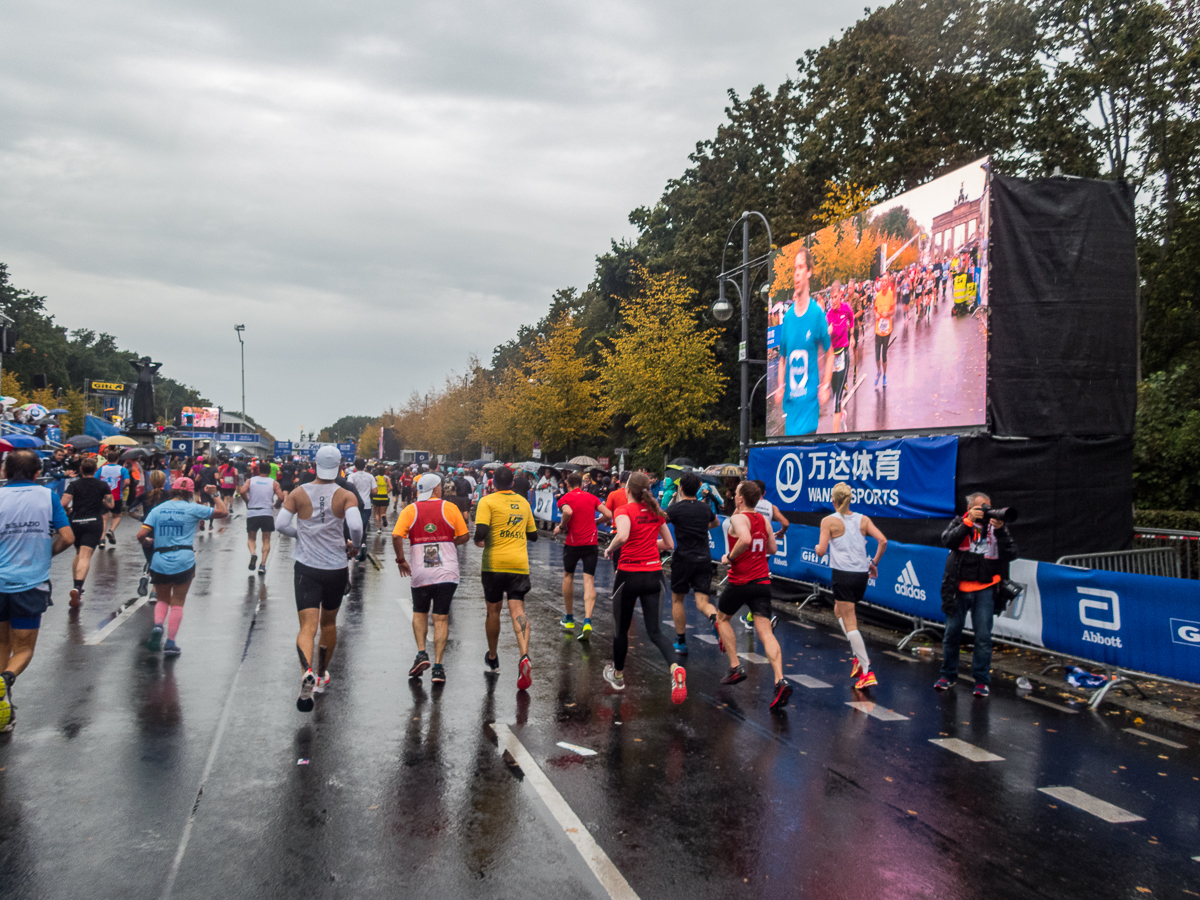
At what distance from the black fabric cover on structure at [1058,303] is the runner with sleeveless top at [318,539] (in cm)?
840

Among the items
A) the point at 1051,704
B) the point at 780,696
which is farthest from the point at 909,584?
the point at 780,696

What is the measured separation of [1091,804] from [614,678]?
3.58 metres

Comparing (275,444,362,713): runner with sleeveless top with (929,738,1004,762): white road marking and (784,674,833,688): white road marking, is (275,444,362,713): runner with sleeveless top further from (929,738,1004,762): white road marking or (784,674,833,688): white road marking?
(929,738,1004,762): white road marking

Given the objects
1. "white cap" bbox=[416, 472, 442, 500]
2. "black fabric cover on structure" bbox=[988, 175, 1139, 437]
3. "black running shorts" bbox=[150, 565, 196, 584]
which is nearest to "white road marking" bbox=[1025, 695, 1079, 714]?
A: "black fabric cover on structure" bbox=[988, 175, 1139, 437]

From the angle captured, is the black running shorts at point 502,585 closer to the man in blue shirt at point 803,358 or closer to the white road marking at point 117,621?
the white road marking at point 117,621

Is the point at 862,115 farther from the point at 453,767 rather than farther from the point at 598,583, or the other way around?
the point at 453,767

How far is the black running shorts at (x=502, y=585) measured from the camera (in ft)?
24.4

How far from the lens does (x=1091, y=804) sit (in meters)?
5.06

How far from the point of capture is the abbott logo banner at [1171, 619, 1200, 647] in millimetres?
7297

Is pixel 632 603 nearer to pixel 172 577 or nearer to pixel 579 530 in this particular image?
pixel 579 530

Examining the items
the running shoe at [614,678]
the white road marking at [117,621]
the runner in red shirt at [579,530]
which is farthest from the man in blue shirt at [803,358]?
the white road marking at [117,621]

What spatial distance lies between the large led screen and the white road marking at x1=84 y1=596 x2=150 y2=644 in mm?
10672

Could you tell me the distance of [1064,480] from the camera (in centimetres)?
1091

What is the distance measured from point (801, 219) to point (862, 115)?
4039mm
